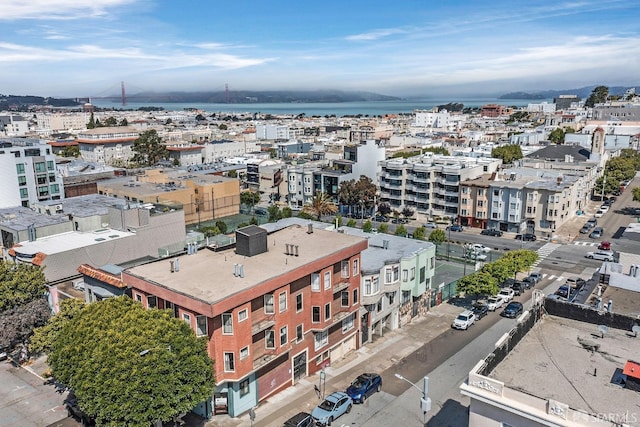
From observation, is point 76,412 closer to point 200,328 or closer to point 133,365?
point 133,365

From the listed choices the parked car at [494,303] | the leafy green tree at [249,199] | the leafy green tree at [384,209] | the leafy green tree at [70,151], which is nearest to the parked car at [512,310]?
the parked car at [494,303]

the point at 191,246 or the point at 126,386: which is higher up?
the point at 191,246

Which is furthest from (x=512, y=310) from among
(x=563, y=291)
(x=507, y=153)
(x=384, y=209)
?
(x=507, y=153)

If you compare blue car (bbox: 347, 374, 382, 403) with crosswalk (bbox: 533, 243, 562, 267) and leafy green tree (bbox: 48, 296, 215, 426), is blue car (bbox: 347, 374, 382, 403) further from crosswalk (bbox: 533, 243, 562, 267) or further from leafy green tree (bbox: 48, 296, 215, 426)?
crosswalk (bbox: 533, 243, 562, 267)

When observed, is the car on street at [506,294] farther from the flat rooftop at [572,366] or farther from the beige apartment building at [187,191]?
the beige apartment building at [187,191]

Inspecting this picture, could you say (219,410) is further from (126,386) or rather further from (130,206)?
(130,206)

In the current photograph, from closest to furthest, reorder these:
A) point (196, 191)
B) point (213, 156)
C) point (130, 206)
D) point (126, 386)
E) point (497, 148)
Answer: point (126, 386) → point (130, 206) → point (196, 191) → point (497, 148) → point (213, 156)

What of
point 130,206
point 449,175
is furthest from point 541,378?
point 449,175
